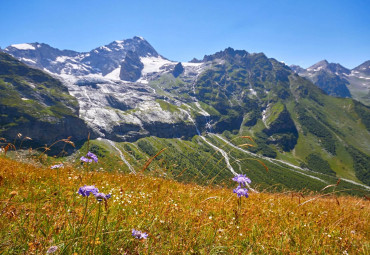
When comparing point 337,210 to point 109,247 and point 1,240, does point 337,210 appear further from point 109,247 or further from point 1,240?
point 1,240

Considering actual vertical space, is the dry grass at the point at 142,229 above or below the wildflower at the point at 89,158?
below

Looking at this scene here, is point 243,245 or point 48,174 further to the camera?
point 48,174

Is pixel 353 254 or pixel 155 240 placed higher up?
pixel 155 240

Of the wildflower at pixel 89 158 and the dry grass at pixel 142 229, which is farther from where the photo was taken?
the wildflower at pixel 89 158

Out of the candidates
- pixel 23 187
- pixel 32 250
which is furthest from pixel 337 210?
pixel 23 187

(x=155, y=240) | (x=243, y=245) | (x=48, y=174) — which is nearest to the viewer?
(x=155, y=240)

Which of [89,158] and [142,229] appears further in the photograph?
[89,158]

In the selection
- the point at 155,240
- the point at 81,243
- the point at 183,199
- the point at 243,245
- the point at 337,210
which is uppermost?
the point at 81,243

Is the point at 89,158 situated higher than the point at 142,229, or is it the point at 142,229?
the point at 89,158

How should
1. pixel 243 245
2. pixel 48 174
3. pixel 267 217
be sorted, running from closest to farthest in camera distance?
pixel 243 245
pixel 267 217
pixel 48 174

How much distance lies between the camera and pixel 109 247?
2900 millimetres

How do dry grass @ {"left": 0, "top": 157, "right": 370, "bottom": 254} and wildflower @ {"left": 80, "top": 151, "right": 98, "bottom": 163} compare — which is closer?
dry grass @ {"left": 0, "top": 157, "right": 370, "bottom": 254}

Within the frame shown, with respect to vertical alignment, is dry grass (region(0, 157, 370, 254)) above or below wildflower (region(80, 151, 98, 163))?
below

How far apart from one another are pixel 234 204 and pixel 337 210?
4171mm
